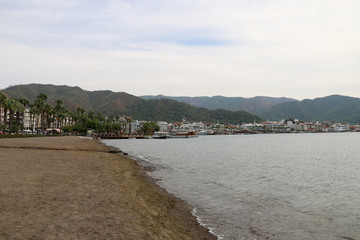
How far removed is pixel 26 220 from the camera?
9.61 metres

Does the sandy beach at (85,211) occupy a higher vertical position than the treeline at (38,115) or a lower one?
lower

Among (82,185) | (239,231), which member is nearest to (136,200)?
(82,185)

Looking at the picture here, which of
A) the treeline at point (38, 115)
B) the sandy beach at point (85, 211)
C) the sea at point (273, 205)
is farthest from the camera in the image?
the treeline at point (38, 115)

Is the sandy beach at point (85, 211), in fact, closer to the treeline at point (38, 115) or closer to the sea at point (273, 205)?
the sea at point (273, 205)

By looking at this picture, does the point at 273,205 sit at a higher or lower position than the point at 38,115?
lower

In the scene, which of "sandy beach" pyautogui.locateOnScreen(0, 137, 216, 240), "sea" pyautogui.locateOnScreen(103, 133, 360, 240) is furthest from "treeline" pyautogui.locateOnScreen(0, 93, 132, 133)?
"sandy beach" pyautogui.locateOnScreen(0, 137, 216, 240)

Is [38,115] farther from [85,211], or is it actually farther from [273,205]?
[85,211]

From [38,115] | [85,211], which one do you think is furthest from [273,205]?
[38,115]

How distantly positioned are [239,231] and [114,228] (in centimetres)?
515

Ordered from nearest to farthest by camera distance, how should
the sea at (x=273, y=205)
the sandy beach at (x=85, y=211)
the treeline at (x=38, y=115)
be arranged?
the sandy beach at (x=85, y=211) → the sea at (x=273, y=205) → the treeline at (x=38, y=115)

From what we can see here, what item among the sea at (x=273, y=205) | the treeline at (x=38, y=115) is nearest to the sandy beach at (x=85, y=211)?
the sea at (x=273, y=205)

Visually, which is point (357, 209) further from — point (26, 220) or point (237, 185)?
point (26, 220)

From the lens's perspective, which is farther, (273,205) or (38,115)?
(38,115)

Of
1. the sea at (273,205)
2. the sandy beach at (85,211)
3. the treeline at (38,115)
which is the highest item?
the treeline at (38,115)
